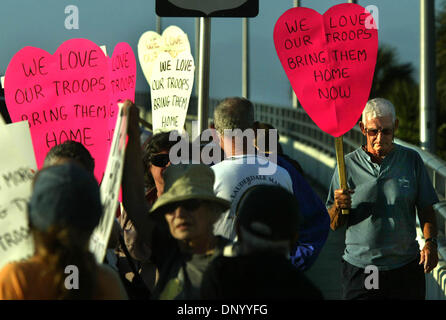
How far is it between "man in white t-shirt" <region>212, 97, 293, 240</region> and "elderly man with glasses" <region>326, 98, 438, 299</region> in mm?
899

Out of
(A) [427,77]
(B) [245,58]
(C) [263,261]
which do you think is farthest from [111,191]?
(B) [245,58]

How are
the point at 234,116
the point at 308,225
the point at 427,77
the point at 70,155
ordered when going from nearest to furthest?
the point at 70,155 < the point at 308,225 < the point at 234,116 < the point at 427,77

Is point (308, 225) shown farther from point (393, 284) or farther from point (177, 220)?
point (177, 220)

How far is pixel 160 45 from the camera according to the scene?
28.7 ft

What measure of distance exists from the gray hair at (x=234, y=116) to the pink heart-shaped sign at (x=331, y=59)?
658 millimetres

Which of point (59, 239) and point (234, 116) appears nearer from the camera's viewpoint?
point (59, 239)

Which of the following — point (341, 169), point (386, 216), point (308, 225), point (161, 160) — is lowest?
point (386, 216)

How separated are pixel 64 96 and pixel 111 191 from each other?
2.00 m

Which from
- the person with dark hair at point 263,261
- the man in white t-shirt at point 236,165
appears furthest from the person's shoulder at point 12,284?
the man in white t-shirt at point 236,165

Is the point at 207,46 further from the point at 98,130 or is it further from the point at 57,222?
the point at 57,222

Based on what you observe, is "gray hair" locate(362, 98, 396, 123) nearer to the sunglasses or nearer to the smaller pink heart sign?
the smaller pink heart sign

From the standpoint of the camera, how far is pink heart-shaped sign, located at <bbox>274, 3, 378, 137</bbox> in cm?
595

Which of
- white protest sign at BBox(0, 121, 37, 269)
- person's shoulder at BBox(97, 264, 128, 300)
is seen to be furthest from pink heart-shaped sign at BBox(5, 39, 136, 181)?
person's shoulder at BBox(97, 264, 128, 300)
